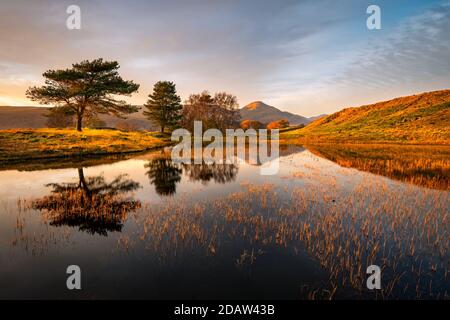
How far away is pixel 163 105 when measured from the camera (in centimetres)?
7319

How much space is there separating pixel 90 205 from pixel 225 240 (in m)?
8.78

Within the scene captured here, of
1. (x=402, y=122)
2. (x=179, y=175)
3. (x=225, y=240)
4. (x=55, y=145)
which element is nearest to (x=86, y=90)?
(x=55, y=145)

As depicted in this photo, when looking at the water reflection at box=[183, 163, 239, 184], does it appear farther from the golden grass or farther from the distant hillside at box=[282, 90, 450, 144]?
the distant hillside at box=[282, 90, 450, 144]

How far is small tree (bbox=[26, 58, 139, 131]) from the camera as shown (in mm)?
48188

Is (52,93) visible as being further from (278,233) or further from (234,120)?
(234,120)

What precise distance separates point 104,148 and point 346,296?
4274 centimetres

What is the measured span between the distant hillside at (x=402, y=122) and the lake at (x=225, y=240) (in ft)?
195

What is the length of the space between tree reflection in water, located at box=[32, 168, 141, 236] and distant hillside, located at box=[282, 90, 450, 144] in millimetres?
69598

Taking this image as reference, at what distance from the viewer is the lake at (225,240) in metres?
6.32

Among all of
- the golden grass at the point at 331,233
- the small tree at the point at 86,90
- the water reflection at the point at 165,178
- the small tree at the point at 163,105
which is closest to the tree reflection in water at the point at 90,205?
the golden grass at the point at 331,233

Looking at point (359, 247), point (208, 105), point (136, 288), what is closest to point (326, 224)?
point (359, 247)

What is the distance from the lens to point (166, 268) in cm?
715

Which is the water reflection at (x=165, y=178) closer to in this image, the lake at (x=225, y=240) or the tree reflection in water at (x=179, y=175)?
the tree reflection in water at (x=179, y=175)

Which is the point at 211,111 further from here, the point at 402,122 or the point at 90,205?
the point at 90,205
